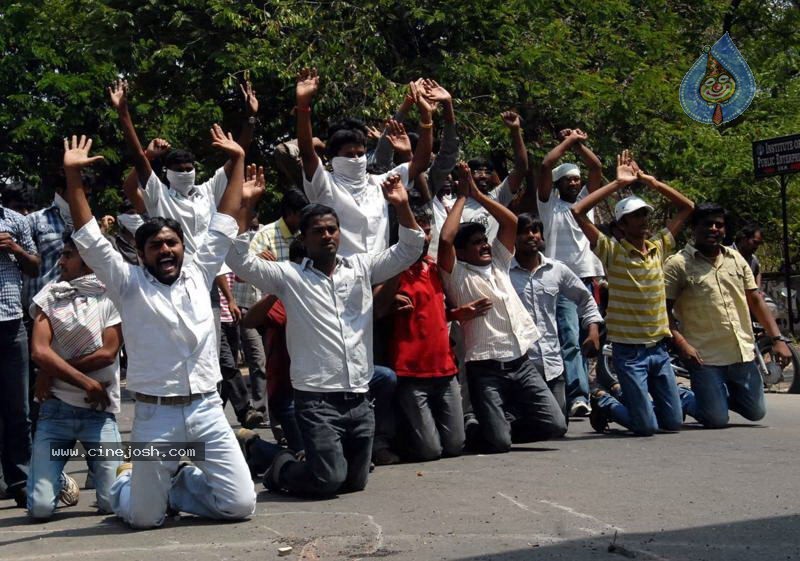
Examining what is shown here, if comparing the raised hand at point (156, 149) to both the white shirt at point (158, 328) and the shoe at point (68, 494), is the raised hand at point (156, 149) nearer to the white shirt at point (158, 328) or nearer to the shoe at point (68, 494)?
the white shirt at point (158, 328)

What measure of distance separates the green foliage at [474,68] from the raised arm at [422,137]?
822cm

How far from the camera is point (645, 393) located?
10.0m

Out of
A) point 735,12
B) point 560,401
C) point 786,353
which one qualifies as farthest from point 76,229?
point 735,12

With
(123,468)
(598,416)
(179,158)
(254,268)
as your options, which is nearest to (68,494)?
(123,468)

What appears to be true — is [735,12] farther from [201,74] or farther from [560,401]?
A: [560,401]

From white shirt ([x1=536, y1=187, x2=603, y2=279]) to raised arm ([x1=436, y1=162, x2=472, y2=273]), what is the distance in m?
2.28

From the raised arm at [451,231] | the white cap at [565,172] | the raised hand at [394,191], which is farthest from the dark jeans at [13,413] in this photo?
the white cap at [565,172]

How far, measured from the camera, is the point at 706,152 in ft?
65.6

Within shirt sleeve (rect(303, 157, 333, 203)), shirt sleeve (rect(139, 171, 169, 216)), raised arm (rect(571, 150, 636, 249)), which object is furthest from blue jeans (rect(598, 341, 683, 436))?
shirt sleeve (rect(139, 171, 169, 216))

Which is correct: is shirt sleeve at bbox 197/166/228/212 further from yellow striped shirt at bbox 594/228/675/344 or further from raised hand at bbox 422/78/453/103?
yellow striped shirt at bbox 594/228/675/344

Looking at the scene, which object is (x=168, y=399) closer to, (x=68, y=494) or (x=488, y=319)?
(x=68, y=494)

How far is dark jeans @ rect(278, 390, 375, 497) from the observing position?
25.0 ft

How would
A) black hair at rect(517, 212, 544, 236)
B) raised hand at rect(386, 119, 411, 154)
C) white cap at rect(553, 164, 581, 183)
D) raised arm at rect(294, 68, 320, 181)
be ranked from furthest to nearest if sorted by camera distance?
1. white cap at rect(553, 164, 581, 183)
2. black hair at rect(517, 212, 544, 236)
3. raised hand at rect(386, 119, 411, 154)
4. raised arm at rect(294, 68, 320, 181)

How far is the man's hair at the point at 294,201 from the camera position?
1002cm
